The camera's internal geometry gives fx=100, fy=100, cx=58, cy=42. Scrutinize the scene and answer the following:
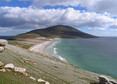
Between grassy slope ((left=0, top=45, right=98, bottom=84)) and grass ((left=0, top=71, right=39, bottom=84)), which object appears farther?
grassy slope ((left=0, top=45, right=98, bottom=84))

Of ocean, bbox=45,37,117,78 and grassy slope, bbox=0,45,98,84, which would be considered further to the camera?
ocean, bbox=45,37,117,78

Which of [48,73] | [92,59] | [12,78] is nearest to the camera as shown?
[12,78]

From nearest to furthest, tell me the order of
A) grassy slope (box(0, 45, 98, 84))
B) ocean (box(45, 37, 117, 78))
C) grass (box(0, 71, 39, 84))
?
grass (box(0, 71, 39, 84)), grassy slope (box(0, 45, 98, 84)), ocean (box(45, 37, 117, 78))

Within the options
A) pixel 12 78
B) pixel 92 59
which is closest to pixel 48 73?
pixel 12 78

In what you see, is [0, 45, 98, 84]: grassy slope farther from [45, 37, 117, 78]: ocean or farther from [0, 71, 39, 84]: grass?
[45, 37, 117, 78]: ocean

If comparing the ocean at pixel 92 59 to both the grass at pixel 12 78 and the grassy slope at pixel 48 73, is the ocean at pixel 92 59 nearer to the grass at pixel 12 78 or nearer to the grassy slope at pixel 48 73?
the grassy slope at pixel 48 73

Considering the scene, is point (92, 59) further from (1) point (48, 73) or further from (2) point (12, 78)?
(2) point (12, 78)

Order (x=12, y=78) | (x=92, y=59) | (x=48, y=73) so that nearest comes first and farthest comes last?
(x=12, y=78) < (x=48, y=73) < (x=92, y=59)

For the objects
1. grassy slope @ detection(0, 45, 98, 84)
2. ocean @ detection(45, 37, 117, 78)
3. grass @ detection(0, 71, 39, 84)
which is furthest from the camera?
ocean @ detection(45, 37, 117, 78)

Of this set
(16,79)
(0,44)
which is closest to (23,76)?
(16,79)

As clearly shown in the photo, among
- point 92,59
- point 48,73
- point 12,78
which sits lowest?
point 92,59

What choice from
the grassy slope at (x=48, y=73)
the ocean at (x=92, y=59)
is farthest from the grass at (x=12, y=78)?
the ocean at (x=92, y=59)

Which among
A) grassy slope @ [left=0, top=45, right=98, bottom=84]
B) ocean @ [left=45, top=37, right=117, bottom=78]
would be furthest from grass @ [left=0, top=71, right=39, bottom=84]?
ocean @ [left=45, top=37, right=117, bottom=78]

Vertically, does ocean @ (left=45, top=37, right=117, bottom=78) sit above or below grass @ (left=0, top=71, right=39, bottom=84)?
below
